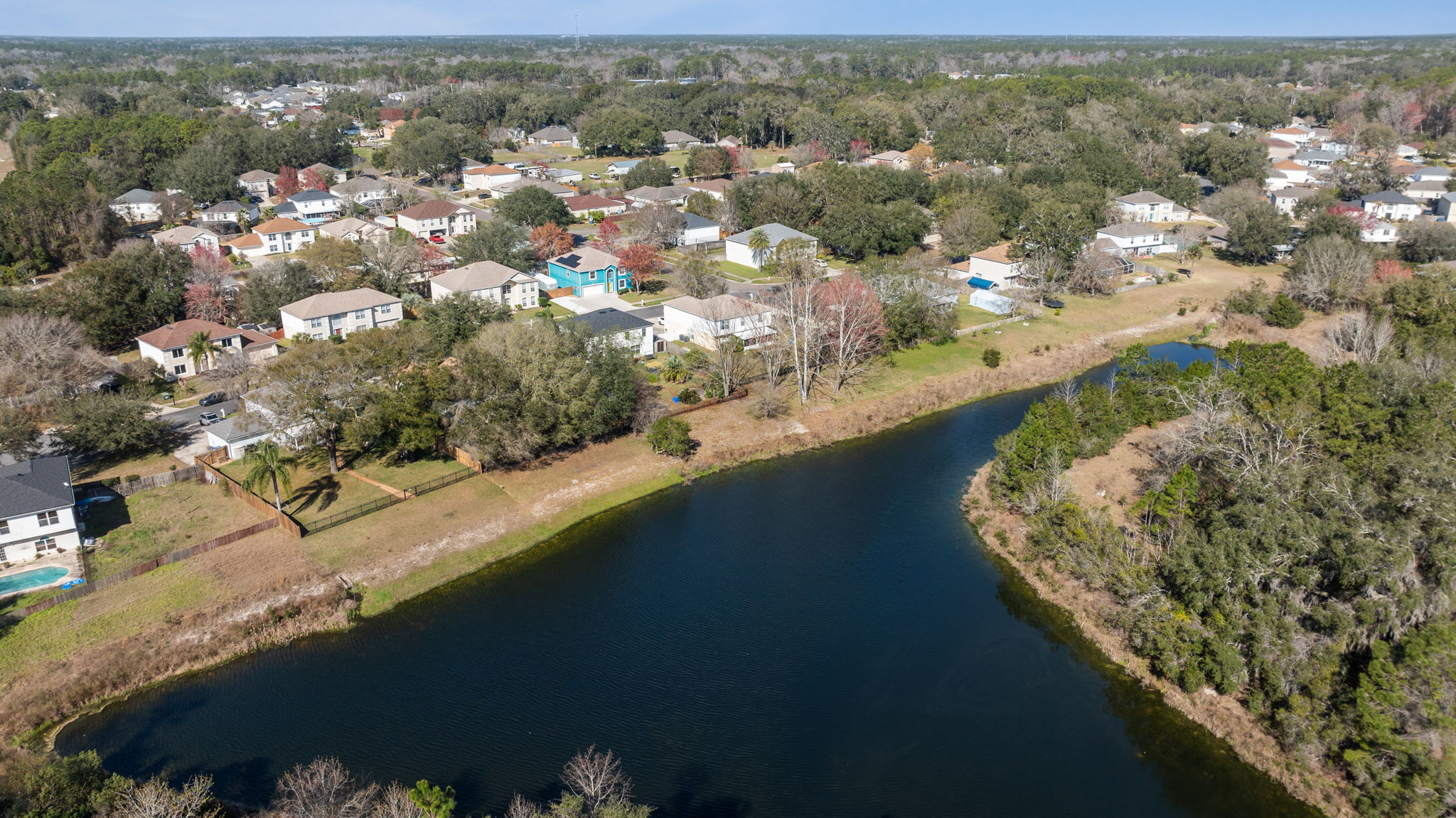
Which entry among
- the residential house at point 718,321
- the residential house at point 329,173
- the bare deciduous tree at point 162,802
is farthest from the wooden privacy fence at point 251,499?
the residential house at point 329,173

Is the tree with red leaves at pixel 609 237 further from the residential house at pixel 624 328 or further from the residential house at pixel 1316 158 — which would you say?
the residential house at pixel 1316 158

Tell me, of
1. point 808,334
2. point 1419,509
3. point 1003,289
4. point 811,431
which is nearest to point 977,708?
point 1419,509

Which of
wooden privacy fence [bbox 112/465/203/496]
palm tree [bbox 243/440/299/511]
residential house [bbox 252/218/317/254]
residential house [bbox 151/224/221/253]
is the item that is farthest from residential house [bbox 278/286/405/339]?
residential house [bbox 252/218/317/254]

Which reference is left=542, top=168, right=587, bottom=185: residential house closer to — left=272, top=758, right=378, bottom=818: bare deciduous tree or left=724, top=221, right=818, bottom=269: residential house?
left=724, top=221, right=818, bottom=269: residential house

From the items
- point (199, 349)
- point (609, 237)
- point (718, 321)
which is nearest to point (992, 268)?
point (718, 321)

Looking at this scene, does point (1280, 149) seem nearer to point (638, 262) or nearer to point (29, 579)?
point (638, 262)

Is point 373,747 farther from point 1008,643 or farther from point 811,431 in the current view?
point 811,431
